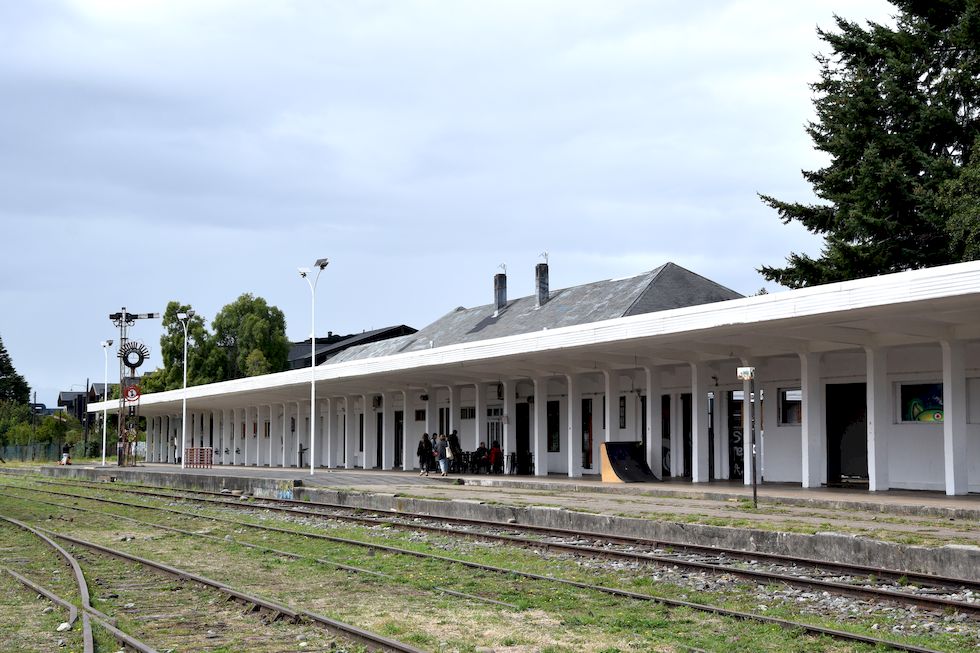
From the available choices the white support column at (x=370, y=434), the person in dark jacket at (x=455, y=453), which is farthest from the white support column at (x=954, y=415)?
the white support column at (x=370, y=434)

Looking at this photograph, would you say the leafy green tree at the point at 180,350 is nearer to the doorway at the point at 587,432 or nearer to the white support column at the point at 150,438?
the white support column at the point at 150,438

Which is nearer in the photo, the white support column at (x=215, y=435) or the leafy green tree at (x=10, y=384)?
the white support column at (x=215, y=435)

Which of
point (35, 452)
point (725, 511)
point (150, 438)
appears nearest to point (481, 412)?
point (725, 511)

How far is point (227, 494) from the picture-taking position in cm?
2973

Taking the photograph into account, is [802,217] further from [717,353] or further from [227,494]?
[227,494]

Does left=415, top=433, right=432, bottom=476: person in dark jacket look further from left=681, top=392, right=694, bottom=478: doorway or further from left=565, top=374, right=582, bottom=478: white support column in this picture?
left=681, top=392, right=694, bottom=478: doorway

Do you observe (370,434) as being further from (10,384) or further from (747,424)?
(10,384)

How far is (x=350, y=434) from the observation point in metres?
43.1

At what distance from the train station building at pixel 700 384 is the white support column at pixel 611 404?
0.06 meters

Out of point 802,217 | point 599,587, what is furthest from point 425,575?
point 802,217

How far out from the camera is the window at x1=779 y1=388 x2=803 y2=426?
24.2 metres

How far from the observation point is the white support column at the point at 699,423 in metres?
25.2

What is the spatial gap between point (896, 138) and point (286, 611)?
30632 millimetres

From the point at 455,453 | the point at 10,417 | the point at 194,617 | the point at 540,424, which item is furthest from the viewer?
the point at 10,417
